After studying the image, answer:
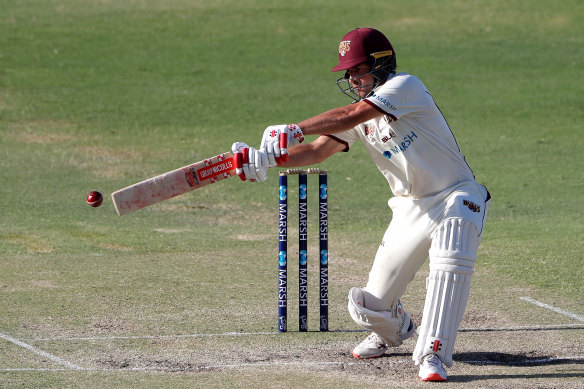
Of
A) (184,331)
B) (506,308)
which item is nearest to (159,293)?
(184,331)

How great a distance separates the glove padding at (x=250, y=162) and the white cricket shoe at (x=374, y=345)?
4.02 ft

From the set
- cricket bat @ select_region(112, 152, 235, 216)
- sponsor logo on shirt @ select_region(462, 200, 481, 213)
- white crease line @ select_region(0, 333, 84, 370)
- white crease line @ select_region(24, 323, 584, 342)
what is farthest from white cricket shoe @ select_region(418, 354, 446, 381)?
white crease line @ select_region(0, 333, 84, 370)

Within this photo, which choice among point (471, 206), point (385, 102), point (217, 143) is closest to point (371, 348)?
point (471, 206)

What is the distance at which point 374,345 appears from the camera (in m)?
5.70

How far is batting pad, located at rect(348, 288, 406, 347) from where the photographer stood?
558 cm

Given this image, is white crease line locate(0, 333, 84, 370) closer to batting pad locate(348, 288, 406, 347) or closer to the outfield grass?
the outfield grass

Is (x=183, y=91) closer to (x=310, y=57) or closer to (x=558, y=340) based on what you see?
(x=310, y=57)

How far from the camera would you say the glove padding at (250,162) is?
5.19 m

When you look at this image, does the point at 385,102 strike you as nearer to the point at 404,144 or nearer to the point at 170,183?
the point at 404,144

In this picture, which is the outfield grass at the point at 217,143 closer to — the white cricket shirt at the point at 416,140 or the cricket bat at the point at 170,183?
the cricket bat at the point at 170,183

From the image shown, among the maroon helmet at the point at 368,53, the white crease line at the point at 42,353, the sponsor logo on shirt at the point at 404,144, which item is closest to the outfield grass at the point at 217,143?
the white crease line at the point at 42,353

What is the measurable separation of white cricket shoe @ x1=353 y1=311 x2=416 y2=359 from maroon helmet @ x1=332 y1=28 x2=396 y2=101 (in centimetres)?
148

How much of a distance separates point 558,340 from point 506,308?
78cm

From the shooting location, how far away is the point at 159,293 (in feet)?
23.3
